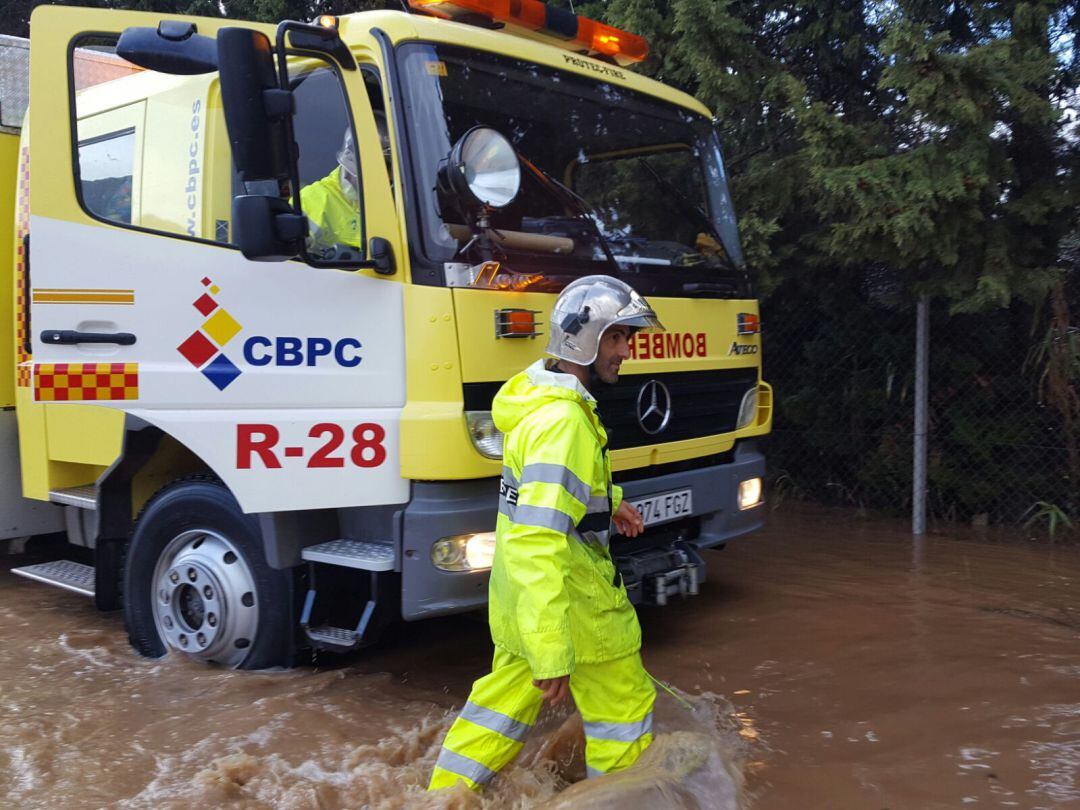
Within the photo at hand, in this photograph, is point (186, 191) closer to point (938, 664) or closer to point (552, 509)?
point (552, 509)

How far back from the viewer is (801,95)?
6.11m

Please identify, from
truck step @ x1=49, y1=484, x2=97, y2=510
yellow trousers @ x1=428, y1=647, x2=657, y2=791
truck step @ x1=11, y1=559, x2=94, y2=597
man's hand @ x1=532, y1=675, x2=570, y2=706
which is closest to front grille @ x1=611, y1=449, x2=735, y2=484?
yellow trousers @ x1=428, y1=647, x2=657, y2=791

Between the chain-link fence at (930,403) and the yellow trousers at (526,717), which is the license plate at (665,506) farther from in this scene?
the chain-link fence at (930,403)

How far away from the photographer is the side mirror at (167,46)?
3627mm

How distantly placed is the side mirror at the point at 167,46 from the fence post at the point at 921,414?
15.2 ft

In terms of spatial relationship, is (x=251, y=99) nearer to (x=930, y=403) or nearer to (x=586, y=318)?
(x=586, y=318)

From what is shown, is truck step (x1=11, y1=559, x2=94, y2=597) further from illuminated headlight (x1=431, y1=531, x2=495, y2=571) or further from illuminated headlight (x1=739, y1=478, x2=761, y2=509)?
illuminated headlight (x1=739, y1=478, x2=761, y2=509)

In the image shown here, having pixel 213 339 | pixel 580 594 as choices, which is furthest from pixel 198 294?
pixel 580 594

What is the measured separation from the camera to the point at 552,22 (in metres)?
4.48

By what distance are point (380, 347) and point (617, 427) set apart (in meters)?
1.02

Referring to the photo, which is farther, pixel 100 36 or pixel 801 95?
pixel 801 95

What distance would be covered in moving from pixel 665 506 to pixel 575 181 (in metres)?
1.42

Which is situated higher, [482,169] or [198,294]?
[482,169]

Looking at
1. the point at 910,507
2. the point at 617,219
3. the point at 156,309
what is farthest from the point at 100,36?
the point at 910,507
